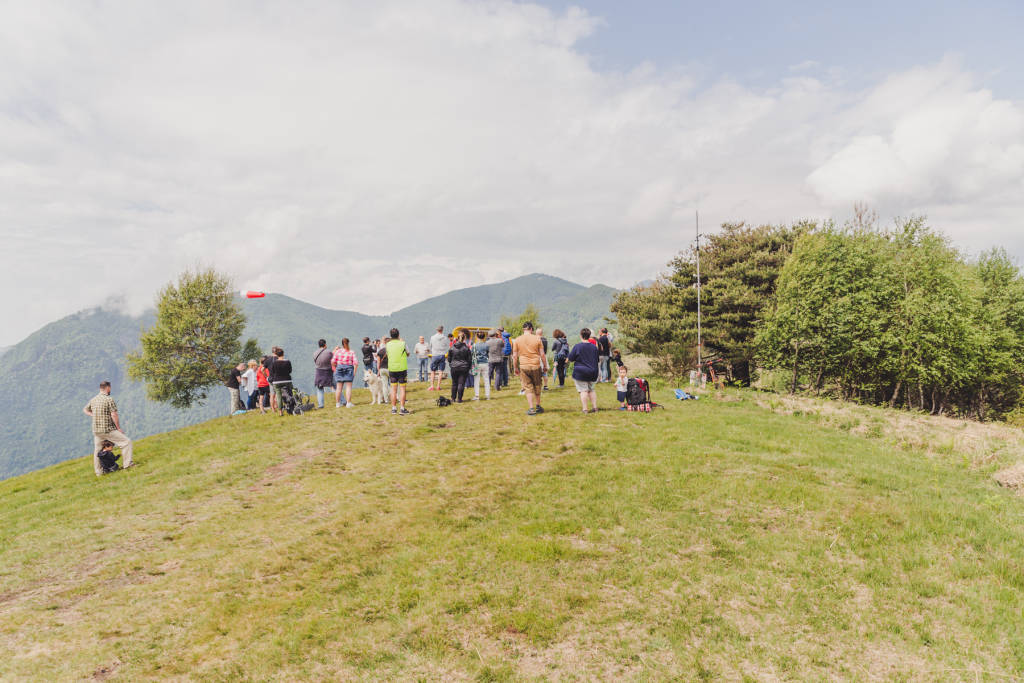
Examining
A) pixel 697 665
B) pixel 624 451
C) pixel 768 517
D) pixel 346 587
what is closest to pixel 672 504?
pixel 768 517

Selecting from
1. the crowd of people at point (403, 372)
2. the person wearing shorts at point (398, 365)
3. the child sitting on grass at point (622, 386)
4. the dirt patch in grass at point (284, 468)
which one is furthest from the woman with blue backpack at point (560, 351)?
the dirt patch in grass at point (284, 468)

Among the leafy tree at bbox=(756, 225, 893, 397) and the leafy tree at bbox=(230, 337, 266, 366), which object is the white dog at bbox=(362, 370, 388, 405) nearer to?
the leafy tree at bbox=(756, 225, 893, 397)

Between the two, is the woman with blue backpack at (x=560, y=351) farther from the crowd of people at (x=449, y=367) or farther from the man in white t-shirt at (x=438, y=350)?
the man in white t-shirt at (x=438, y=350)

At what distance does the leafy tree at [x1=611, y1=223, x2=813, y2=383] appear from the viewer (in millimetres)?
42906

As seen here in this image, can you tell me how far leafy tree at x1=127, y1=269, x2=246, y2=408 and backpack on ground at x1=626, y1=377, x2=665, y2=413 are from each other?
46.9 m

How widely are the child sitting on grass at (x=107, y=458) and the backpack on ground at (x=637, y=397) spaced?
16386 millimetres

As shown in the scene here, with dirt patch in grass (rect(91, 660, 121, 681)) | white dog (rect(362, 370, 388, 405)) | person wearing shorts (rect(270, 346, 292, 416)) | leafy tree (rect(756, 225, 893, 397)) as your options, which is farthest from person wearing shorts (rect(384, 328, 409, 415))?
leafy tree (rect(756, 225, 893, 397))

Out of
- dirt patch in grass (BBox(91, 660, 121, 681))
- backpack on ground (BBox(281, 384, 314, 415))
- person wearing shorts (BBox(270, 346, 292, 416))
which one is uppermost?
person wearing shorts (BBox(270, 346, 292, 416))

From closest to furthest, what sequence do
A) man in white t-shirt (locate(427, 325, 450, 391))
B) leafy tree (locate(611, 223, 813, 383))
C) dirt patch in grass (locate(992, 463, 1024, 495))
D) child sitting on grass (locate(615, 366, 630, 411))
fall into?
dirt patch in grass (locate(992, 463, 1024, 495)), child sitting on grass (locate(615, 366, 630, 411)), man in white t-shirt (locate(427, 325, 450, 391)), leafy tree (locate(611, 223, 813, 383))

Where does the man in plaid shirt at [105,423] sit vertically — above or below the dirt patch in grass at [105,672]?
above

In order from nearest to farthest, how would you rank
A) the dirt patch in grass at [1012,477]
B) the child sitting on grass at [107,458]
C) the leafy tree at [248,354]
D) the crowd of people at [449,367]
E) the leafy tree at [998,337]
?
the dirt patch in grass at [1012,477] → the child sitting on grass at [107,458] → the crowd of people at [449,367] → the leafy tree at [998,337] → the leafy tree at [248,354]

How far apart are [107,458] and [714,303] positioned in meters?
43.2

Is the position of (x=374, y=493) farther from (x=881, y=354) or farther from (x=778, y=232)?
(x=778, y=232)

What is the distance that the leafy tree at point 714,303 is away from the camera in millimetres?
42906
